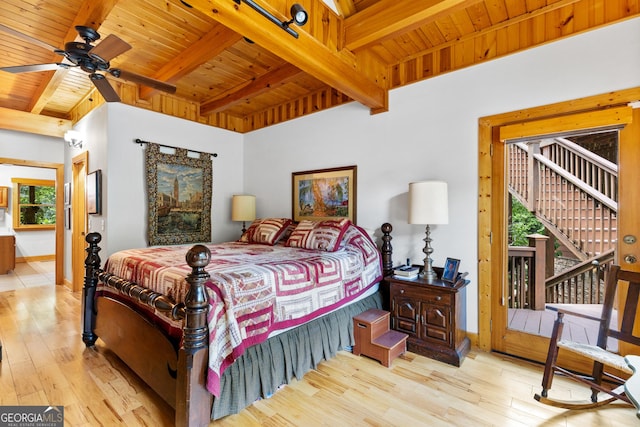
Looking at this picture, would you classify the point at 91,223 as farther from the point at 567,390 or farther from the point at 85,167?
the point at 567,390

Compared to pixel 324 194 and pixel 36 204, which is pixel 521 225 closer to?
pixel 324 194

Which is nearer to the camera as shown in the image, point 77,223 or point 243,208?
point 243,208

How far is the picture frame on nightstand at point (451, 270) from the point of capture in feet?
8.28

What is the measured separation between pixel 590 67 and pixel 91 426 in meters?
4.11

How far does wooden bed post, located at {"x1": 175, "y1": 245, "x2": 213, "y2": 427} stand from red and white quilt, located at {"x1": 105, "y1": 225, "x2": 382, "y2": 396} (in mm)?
52

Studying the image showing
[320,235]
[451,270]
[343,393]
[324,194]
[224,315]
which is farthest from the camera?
[324,194]

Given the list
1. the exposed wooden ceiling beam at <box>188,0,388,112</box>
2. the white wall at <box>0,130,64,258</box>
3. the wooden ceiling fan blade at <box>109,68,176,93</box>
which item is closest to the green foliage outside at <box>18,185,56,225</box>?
the white wall at <box>0,130,64,258</box>

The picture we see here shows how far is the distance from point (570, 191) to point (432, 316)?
5.04 ft

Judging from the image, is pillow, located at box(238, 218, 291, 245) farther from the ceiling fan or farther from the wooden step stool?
the ceiling fan

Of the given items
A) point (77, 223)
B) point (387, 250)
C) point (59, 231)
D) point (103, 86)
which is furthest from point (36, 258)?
point (387, 250)

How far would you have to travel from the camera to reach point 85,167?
410 cm

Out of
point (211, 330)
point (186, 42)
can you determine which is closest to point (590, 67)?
point (211, 330)

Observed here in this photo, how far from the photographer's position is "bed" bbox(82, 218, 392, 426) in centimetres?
153

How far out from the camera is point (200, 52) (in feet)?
9.33
